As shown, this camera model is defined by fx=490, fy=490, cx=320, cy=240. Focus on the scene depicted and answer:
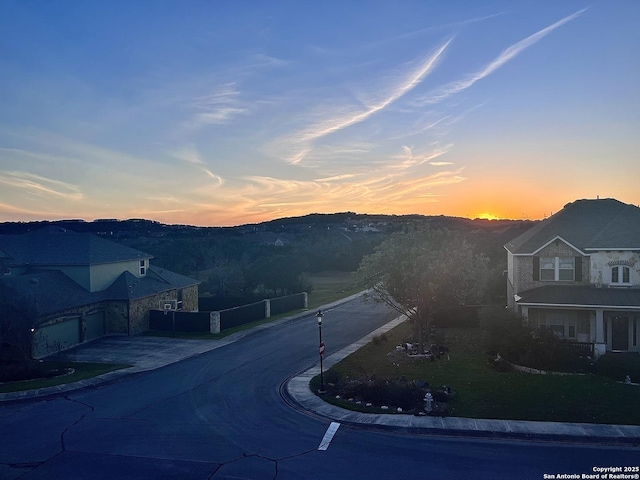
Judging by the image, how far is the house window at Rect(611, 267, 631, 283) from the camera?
26219mm

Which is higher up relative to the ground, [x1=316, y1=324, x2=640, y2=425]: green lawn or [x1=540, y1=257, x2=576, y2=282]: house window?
[x1=540, y1=257, x2=576, y2=282]: house window

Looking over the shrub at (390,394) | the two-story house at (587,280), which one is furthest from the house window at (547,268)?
the shrub at (390,394)

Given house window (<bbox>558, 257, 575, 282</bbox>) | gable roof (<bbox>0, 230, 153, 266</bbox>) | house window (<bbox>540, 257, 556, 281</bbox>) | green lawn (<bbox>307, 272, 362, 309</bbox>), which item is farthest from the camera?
green lawn (<bbox>307, 272, 362, 309</bbox>)

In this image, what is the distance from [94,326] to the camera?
105ft

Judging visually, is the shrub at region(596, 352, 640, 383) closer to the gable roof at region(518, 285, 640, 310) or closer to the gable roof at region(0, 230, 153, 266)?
the gable roof at region(518, 285, 640, 310)

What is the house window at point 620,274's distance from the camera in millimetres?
26219

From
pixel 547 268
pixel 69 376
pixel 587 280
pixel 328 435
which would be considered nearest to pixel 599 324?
pixel 587 280

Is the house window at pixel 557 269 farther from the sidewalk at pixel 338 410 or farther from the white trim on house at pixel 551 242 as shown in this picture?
the sidewalk at pixel 338 410

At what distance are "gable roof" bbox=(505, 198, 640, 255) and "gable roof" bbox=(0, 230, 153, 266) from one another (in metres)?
27.7

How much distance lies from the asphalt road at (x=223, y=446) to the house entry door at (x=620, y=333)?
1397 centimetres

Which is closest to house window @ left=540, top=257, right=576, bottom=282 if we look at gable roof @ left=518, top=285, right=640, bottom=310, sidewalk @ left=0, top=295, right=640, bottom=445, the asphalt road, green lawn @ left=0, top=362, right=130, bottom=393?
gable roof @ left=518, top=285, right=640, bottom=310

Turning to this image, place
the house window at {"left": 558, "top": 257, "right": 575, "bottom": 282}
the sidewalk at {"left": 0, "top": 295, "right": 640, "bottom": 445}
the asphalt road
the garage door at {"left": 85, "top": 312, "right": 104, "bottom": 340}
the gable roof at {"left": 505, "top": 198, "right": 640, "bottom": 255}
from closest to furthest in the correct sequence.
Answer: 1. the asphalt road
2. the sidewalk at {"left": 0, "top": 295, "right": 640, "bottom": 445}
3. the gable roof at {"left": 505, "top": 198, "right": 640, "bottom": 255}
4. the house window at {"left": 558, "top": 257, "right": 575, "bottom": 282}
5. the garage door at {"left": 85, "top": 312, "right": 104, "bottom": 340}

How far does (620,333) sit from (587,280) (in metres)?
3.17

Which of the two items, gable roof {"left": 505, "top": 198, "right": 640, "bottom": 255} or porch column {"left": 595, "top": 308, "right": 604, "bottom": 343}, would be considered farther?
gable roof {"left": 505, "top": 198, "right": 640, "bottom": 255}
